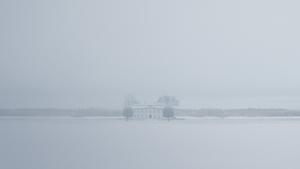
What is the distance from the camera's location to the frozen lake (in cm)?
939

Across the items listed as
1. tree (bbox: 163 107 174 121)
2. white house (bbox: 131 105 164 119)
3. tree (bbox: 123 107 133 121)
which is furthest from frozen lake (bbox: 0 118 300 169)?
tree (bbox: 163 107 174 121)

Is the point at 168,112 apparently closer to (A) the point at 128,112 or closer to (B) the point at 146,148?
(A) the point at 128,112

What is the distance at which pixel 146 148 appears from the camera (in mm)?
11336

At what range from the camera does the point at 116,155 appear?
33.9ft

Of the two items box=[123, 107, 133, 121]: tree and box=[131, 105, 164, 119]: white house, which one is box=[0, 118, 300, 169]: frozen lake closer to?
box=[123, 107, 133, 121]: tree

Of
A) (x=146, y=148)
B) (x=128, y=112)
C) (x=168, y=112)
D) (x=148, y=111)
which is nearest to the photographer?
(x=146, y=148)

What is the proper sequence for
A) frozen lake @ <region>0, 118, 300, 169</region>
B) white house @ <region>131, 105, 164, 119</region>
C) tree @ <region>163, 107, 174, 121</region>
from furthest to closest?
1. tree @ <region>163, 107, 174, 121</region>
2. white house @ <region>131, 105, 164, 119</region>
3. frozen lake @ <region>0, 118, 300, 169</region>

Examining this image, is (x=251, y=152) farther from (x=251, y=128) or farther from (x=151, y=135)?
(x=251, y=128)

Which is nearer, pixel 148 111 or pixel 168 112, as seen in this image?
pixel 148 111

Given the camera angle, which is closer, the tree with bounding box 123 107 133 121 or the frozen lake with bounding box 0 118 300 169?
the frozen lake with bounding box 0 118 300 169

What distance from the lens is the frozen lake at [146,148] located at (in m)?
9.39

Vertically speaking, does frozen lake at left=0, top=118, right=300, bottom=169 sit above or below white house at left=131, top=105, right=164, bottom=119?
below

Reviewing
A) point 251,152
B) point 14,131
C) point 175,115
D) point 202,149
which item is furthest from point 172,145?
point 175,115

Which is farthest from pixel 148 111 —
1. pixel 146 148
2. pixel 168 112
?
pixel 146 148
